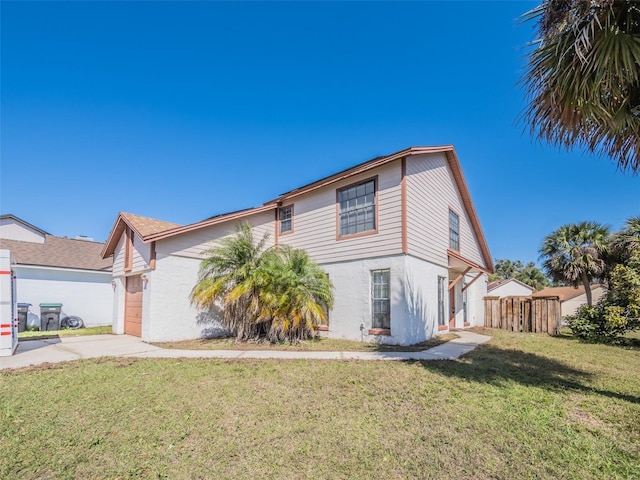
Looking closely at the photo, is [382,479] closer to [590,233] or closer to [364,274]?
[364,274]

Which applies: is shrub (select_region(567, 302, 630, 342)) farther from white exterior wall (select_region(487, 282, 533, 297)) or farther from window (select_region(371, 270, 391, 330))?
white exterior wall (select_region(487, 282, 533, 297))

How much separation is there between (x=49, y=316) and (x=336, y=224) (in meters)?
14.1

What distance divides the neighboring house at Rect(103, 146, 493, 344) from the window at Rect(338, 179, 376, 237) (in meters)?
0.04

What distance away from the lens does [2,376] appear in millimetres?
6184

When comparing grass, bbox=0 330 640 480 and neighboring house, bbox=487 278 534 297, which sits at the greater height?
neighboring house, bbox=487 278 534 297

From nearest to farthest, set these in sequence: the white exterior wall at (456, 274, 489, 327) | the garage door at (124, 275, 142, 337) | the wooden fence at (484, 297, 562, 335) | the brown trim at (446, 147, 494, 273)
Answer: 1. the garage door at (124, 275, 142, 337)
2. the brown trim at (446, 147, 494, 273)
3. the wooden fence at (484, 297, 562, 335)
4. the white exterior wall at (456, 274, 489, 327)

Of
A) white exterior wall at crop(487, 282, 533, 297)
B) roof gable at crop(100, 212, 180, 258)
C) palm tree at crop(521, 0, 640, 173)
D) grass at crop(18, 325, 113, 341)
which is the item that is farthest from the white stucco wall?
white exterior wall at crop(487, 282, 533, 297)

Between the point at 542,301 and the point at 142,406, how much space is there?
15793 mm

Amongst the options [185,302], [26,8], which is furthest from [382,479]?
[26,8]

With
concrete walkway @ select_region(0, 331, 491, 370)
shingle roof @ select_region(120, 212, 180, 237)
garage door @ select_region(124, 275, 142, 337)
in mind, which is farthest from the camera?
garage door @ select_region(124, 275, 142, 337)

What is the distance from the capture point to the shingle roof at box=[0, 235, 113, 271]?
15.6 m

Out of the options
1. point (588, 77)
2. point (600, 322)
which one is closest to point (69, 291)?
point (588, 77)

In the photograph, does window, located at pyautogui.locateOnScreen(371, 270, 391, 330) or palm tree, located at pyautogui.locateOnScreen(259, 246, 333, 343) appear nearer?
palm tree, located at pyautogui.locateOnScreen(259, 246, 333, 343)

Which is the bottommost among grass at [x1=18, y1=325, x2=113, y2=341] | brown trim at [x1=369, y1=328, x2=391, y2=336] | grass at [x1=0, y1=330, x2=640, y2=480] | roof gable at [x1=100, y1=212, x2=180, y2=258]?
grass at [x1=18, y1=325, x2=113, y2=341]
